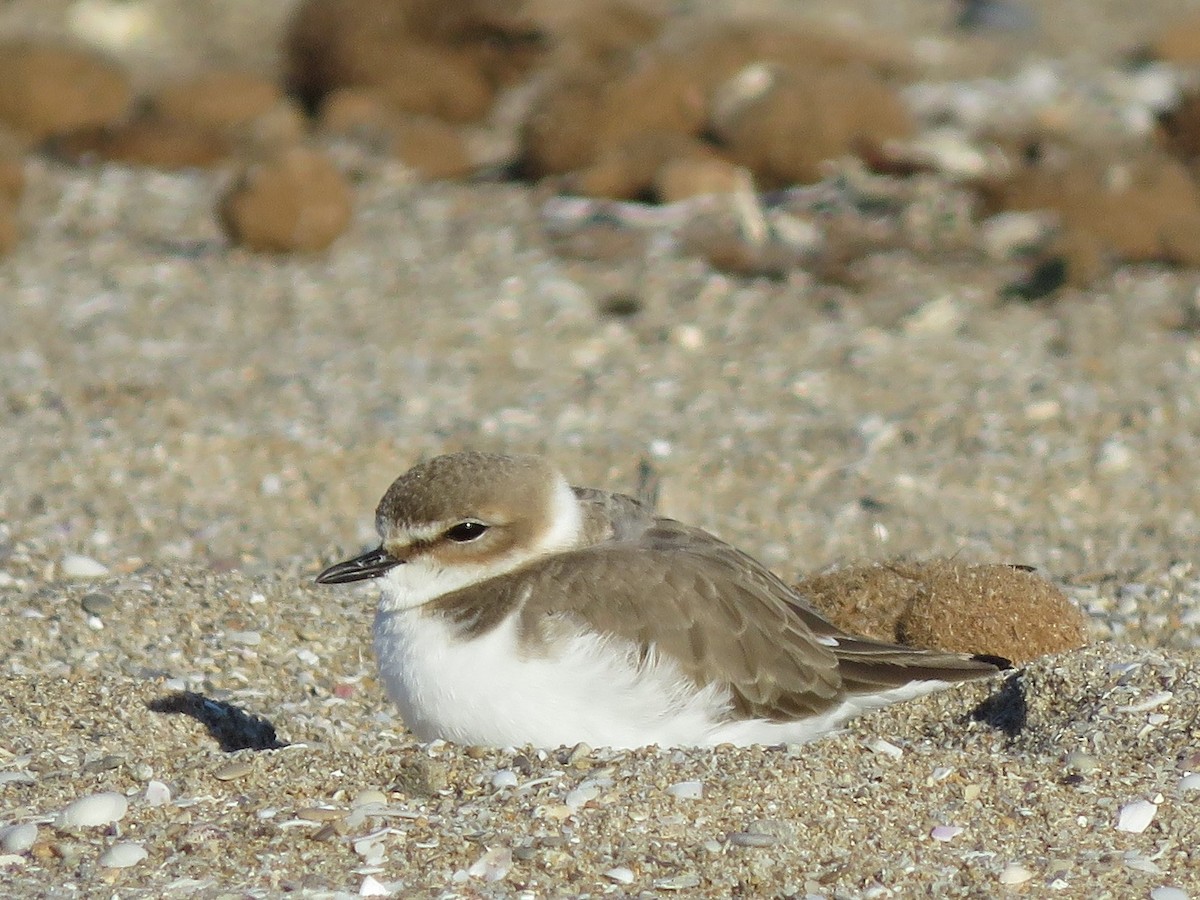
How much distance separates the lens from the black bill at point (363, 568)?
4.83m

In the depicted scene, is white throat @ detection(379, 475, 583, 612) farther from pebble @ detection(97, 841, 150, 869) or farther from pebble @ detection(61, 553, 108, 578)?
pebble @ detection(61, 553, 108, 578)

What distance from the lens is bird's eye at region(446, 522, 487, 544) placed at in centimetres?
480

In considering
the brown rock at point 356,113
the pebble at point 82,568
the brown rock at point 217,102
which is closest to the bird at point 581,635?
the pebble at point 82,568

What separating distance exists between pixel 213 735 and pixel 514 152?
23.3 feet

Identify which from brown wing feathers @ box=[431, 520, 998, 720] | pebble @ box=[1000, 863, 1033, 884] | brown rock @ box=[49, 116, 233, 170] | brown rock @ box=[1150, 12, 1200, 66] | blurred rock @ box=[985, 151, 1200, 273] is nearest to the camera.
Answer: pebble @ box=[1000, 863, 1033, 884]

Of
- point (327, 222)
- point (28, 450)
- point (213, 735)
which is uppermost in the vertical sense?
point (327, 222)

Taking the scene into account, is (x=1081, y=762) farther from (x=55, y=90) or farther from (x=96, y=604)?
(x=55, y=90)

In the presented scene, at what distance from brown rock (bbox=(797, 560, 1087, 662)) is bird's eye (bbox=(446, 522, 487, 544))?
1198mm

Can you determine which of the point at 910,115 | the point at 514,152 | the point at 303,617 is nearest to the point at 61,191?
the point at 514,152

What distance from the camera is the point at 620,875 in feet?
12.5

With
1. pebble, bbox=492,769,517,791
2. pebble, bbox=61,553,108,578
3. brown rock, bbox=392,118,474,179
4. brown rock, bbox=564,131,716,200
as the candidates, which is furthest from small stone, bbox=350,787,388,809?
brown rock, bbox=392,118,474,179

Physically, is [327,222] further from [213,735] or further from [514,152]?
[213,735]

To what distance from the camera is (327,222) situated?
32.5 feet

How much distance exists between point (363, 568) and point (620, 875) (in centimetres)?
139
